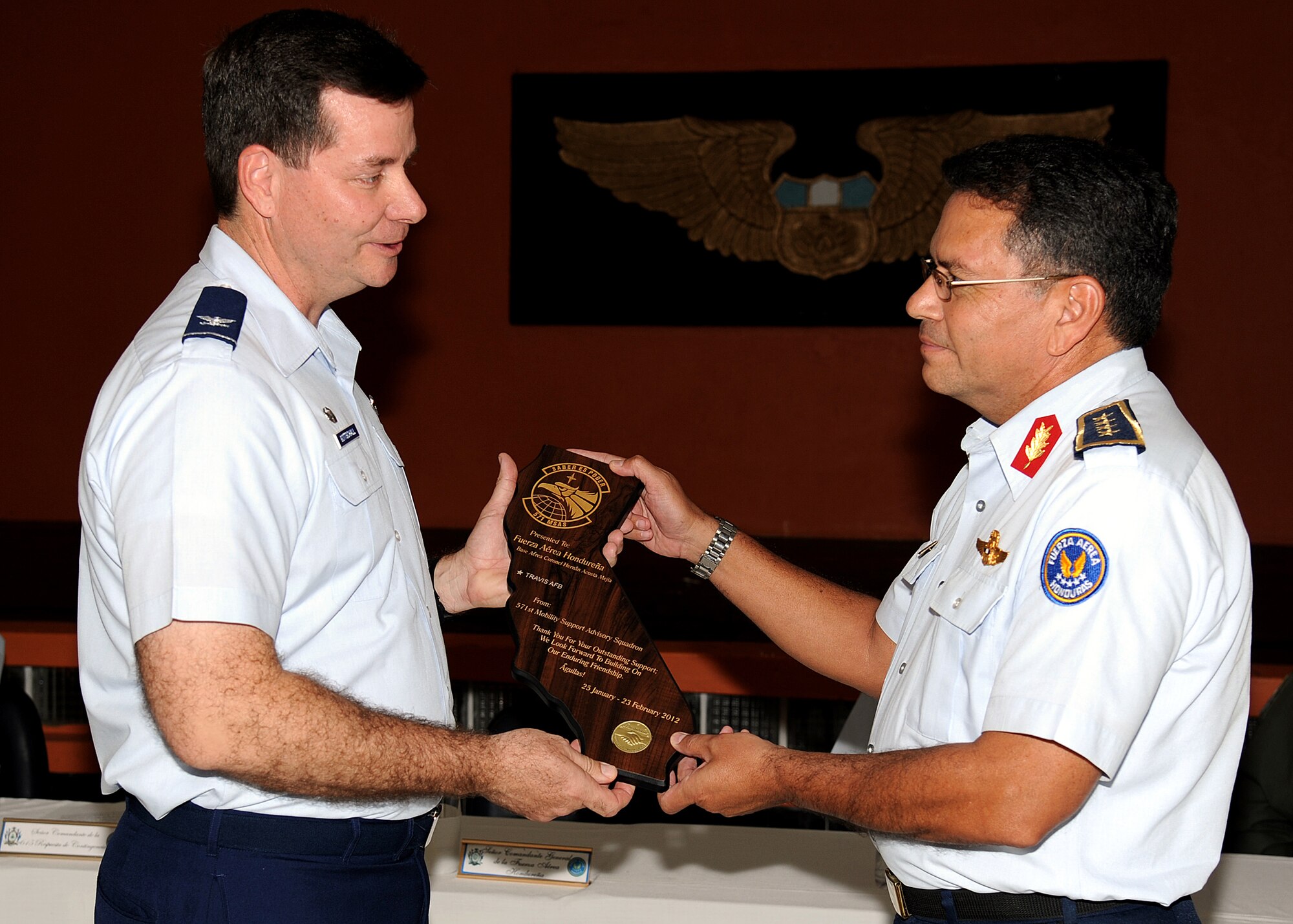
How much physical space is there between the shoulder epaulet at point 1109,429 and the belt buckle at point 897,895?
56cm

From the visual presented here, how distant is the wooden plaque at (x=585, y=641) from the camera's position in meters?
1.66

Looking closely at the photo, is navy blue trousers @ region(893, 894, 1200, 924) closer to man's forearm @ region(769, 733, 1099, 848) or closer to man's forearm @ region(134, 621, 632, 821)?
man's forearm @ region(769, 733, 1099, 848)

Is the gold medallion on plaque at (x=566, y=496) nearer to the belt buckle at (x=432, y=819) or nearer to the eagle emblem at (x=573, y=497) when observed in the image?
the eagle emblem at (x=573, y=497)

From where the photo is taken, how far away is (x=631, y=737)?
65.3 inches

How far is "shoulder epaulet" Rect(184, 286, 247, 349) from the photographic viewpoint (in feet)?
4.08

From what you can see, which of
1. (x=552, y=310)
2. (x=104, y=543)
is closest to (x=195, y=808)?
(x=104, y=543)

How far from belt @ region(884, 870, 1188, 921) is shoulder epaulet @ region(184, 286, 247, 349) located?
1.01 meters

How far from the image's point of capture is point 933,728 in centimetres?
139

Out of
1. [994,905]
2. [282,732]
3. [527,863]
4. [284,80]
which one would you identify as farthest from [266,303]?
[994,905]

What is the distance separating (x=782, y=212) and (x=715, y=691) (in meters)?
2.45

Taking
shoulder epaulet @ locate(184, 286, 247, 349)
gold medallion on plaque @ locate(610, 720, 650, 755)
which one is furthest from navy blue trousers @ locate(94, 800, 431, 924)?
shoulder epaulet @ locate(184, 286, 247, 349)

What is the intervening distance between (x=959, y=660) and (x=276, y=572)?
78 cm

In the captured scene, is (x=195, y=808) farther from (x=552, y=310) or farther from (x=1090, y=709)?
(x=552, y=310)

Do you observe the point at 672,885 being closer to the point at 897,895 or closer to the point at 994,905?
the point at 897,895
